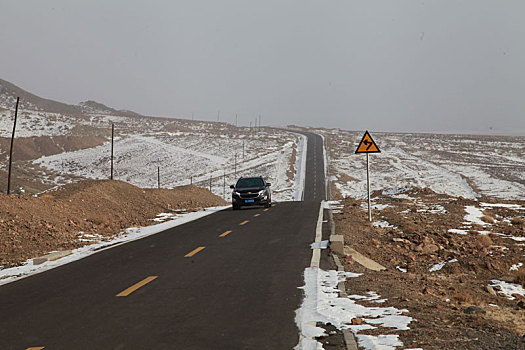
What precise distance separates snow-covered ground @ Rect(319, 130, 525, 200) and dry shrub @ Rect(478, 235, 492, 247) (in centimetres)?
3728

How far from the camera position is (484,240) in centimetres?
1540

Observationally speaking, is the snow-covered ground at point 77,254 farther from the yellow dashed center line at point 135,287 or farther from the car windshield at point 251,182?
the car windshield at point 251,182

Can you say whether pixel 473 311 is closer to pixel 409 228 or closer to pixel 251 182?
pixel 409 228

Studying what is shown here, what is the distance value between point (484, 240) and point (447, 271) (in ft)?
14.5

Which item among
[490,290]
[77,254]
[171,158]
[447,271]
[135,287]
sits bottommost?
[77,254]

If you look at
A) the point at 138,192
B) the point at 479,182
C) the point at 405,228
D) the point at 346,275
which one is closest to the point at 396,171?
the point at 479,182

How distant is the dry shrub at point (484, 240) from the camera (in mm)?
14943

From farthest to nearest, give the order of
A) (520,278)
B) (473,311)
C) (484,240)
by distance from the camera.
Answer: (484,240), (520,278), (473,311)

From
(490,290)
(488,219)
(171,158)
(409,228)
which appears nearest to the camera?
(490,290)

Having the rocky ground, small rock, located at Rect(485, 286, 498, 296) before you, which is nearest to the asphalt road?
the rocky ground

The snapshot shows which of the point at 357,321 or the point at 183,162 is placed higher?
the point at 357,321

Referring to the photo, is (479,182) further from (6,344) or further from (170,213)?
(6,344)

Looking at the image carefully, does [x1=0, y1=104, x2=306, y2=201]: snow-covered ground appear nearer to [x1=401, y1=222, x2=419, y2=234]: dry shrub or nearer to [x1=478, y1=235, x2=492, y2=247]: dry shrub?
[x1=401, y1=222, x2=419, y2=234]: dry shrub

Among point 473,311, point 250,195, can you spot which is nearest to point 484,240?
point 473,311
